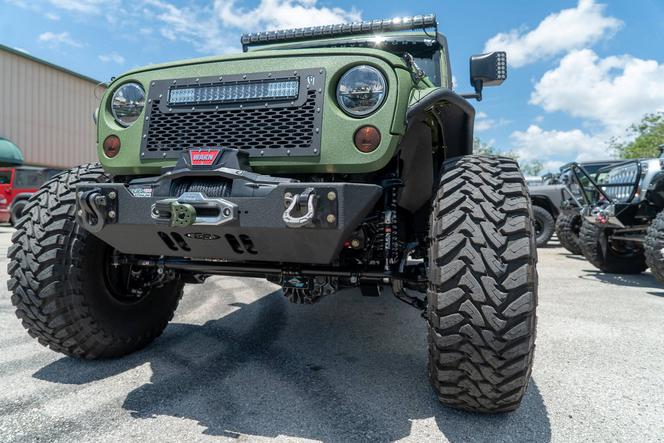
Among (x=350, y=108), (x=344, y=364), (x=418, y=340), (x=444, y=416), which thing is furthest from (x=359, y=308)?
(x=350, y=108)

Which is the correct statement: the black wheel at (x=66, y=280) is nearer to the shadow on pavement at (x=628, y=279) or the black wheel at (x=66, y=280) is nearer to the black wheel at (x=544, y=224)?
the shadow on pavement at (x=628, y=279)

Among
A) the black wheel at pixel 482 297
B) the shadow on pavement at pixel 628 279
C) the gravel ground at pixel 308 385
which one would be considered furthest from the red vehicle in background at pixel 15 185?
the black wheel at pixel 482 297

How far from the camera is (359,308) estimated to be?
186 inches

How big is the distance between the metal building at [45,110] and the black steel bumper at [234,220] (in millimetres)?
22310

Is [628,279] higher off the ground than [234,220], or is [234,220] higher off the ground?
[234,220]

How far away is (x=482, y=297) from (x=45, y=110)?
2771 centimetres

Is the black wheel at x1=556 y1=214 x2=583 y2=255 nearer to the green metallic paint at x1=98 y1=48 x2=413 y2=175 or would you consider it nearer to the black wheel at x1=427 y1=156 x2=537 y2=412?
the black wheel at x1=427 y1=156 x2=537 y2=412

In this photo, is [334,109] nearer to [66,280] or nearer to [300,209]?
[300,209]

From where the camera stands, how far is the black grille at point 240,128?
90.7 inches

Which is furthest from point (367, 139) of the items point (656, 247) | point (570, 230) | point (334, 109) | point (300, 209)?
point (570, 230)

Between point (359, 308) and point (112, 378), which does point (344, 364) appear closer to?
point (112, 378)

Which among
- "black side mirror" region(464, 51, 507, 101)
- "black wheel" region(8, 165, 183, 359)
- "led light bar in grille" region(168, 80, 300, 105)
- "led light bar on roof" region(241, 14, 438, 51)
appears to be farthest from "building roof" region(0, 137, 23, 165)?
"black side mirror" region(464, 51, 507, 101)

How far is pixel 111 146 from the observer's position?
266cm

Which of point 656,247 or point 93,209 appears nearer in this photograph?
point 93,209
